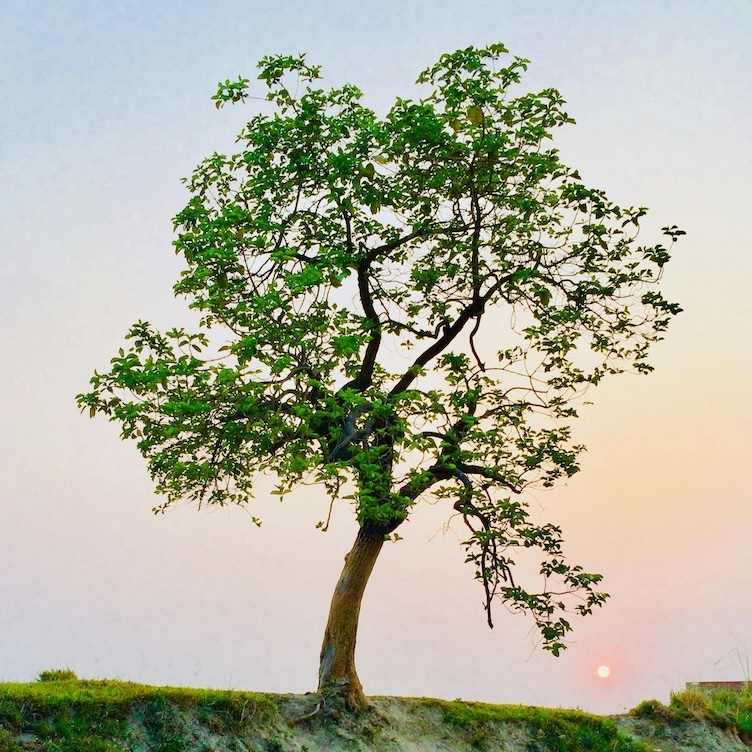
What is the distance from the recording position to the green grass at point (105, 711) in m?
12.3

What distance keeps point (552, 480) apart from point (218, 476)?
5.64m

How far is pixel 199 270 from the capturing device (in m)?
13.9

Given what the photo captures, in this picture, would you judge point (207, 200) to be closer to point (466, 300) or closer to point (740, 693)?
point (466, 300)

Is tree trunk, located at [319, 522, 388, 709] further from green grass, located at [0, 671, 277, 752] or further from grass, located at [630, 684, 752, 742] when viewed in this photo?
grass, located at [630, 684, 752, 742]

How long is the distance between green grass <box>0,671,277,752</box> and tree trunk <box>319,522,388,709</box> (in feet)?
3.61

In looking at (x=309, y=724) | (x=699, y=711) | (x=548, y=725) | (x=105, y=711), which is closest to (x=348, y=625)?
(x=309, y=724)

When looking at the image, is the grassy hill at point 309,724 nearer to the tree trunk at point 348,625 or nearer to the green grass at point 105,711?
the green grass at point 105,711

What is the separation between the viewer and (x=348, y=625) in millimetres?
15141

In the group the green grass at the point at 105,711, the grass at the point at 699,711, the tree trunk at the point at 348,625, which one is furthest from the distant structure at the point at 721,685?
the green grass at the point at 105,711

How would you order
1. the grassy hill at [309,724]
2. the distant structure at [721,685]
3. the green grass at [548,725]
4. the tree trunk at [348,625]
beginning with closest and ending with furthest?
the grassy hill at [309,724] → the tree trunk at [348,625] → the green grass at [548,725] → the distant structure at [721,685]

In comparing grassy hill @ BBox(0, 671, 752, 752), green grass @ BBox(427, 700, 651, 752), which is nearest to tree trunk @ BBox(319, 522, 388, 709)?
grassy hill @ BBox(0, 671, 752, 752)

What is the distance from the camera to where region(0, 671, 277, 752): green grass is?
12.3m

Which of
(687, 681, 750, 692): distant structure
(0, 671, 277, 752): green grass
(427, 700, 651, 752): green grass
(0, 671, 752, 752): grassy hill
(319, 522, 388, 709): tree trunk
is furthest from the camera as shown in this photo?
(687, 681, 750, 692): distant structure

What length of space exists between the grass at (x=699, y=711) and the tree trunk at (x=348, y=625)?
266 inches
